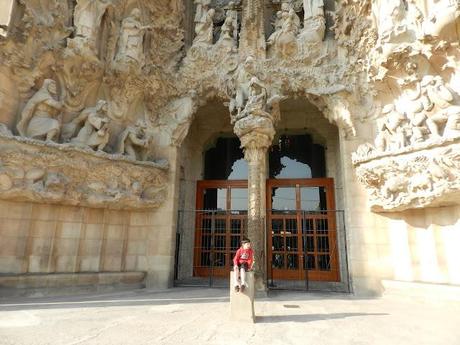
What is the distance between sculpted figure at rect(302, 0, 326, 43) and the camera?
Result: 766cm

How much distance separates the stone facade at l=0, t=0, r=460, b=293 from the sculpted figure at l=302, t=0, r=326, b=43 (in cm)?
4

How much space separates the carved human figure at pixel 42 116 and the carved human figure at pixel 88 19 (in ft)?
4.06

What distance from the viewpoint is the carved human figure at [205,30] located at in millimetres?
8258

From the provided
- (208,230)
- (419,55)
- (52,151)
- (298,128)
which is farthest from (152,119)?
(419,55)

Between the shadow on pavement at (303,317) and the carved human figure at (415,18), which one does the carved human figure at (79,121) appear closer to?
the shadow on pavement at (303,317)

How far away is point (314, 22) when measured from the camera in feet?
25.5

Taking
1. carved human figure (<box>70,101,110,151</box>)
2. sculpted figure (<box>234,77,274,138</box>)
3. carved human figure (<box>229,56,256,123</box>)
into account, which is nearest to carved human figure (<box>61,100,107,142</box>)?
carved human figure (<box>70,101,110,151</box>)

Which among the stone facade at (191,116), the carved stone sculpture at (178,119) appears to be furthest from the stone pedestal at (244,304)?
the carved stone sculpture at (178,119)

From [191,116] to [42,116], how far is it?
10.9 feet

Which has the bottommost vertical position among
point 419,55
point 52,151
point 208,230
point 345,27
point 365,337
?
point 365,337

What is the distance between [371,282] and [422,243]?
1.25 metres

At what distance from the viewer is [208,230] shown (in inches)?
361

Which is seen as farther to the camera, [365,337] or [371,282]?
[371,282]

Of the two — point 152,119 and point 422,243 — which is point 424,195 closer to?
point 422,243
